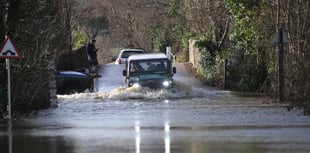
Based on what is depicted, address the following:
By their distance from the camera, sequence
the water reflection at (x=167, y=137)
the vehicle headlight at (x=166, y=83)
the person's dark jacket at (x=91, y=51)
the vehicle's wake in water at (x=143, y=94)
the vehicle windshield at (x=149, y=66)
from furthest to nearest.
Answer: the person's dark jacket at (x=91, y=51) → the vehicle windshield at (x=149, y=66) → the vehicle headlight at (x=166, y=83) → the vehicle's wake in water at (x=143, y=94) → the water reflection at (x=167, y=137)

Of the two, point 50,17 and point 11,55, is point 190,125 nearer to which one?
point 11,55

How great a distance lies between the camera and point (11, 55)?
18953mm

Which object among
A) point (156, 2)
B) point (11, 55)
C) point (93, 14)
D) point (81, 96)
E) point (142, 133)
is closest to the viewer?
point (142, 133)

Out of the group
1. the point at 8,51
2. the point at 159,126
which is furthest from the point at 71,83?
the point at 159,126

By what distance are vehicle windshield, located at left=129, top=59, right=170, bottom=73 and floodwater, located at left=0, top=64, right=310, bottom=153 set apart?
2.96 ft

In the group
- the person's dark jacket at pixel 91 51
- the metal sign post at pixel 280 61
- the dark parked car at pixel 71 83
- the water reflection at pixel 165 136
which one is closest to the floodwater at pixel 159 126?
the water reflection at pixel 165 136

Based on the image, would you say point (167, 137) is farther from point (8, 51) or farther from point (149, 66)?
point (149, 66)

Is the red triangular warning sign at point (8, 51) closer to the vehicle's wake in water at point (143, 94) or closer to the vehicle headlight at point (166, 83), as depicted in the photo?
the vehicle's wake in water at point (143, 94)

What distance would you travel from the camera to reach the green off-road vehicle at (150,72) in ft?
93.4

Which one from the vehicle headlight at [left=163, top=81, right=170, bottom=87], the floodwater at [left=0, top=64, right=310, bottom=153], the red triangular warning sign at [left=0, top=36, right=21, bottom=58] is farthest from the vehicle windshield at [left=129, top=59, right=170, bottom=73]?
the red triangular warning sign at [left=0, top=36, right=21, bottom=58]

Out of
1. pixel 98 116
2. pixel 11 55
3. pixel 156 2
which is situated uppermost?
pixel 156 2

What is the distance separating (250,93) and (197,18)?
39.5 feet

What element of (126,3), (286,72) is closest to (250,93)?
(286,72)

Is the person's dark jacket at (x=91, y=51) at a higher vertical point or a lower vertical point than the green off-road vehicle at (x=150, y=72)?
higher
